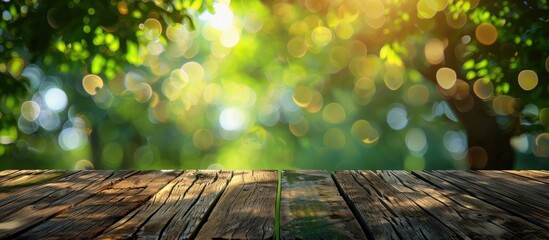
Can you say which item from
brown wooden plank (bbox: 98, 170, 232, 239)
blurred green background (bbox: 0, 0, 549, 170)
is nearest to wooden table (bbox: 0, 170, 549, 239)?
brown wooden plank (bbox: 98, 170, 232, 239)

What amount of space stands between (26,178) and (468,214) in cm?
289

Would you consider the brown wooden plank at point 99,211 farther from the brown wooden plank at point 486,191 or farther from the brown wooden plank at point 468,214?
the brown wooden plank at point 486,191

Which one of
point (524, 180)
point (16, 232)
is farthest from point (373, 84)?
point (16, 232)

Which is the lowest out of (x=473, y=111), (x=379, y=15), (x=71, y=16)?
(x=473, y=111)

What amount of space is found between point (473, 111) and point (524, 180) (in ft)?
24.1

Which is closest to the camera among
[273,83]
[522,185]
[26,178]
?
[522,185]

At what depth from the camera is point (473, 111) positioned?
1066cm

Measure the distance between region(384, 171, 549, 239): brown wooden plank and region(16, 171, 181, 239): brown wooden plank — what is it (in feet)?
4.66

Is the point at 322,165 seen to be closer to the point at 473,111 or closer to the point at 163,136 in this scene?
the point at 163,136

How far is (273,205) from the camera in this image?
8.59 feet

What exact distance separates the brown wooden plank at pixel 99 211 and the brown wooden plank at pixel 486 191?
177 cm

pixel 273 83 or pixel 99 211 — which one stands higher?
pixel 273 83

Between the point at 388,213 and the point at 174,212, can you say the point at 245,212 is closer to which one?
the point at 174,212

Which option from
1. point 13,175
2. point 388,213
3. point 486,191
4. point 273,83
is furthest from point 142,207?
point 273,83
